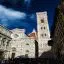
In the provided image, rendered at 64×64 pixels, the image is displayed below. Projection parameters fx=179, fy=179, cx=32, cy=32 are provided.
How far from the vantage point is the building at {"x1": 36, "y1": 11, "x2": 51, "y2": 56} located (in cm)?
5472

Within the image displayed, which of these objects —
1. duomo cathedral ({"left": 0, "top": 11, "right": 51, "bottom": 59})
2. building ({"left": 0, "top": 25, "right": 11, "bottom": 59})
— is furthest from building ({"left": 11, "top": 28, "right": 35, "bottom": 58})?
building ({"left": 0, "top": 25, "right": 11, "bottom": 59})

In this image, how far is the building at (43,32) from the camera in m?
54.7

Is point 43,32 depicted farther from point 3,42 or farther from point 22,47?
point 3,42

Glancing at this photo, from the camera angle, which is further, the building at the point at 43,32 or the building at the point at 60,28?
the building at the point at 43,32

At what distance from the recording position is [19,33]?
54.2 m

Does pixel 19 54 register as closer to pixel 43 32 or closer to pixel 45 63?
pixel 43 32

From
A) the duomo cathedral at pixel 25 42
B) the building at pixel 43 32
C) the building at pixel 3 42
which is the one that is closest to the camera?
the building at pixel 3 42

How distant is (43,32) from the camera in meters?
57.6

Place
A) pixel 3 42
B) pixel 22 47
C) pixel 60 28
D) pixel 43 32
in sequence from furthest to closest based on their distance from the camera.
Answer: pixel 43 32 → pixel 22 47 → pixel 3 42 → pixel 60 28

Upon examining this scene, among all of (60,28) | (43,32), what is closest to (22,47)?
(43,32)

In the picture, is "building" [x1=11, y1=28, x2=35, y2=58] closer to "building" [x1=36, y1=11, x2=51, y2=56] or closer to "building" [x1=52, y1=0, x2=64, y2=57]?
"building" [x1=36, y1=11, x2=51, y2=56]

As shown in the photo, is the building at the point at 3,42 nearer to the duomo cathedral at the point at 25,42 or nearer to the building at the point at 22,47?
the duomo cathedral at the point at 25,42

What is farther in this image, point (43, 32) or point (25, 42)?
point (43, 32)

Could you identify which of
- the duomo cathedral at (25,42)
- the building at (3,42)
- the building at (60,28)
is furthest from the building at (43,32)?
the building at (60,28)
